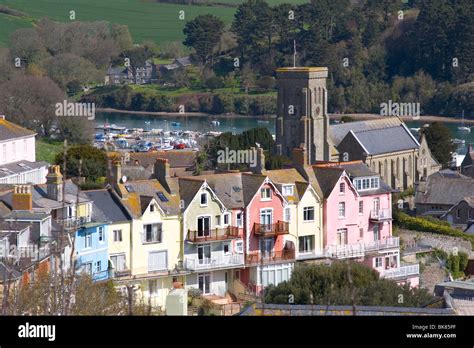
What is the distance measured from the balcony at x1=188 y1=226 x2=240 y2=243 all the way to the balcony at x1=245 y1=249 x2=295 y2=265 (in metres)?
0.32

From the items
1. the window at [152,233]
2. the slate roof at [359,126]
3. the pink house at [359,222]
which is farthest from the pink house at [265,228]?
→ the slate roof at [359,126]

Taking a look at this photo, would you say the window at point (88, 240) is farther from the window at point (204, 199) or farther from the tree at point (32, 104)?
the tree at point (32, 104)

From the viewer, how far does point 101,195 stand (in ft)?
61.7

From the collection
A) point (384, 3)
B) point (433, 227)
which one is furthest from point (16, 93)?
point (384, 3)

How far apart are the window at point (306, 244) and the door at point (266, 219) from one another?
2.06 ft

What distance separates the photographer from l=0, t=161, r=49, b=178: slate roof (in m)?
28.3

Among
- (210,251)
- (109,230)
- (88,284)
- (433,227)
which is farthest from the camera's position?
(433,227)

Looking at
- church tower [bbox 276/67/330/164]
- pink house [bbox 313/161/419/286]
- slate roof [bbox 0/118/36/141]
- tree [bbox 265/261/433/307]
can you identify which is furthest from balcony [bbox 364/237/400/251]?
church tower [bbox 276/67/330/164]

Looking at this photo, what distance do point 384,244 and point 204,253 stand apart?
300 centimetres

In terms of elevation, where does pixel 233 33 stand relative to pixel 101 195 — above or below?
above

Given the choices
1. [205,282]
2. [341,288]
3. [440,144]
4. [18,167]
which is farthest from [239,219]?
[440,144]

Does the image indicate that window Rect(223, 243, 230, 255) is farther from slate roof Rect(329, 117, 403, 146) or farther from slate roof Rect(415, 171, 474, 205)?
slate roof Rect(329, 117, 403, 146)
